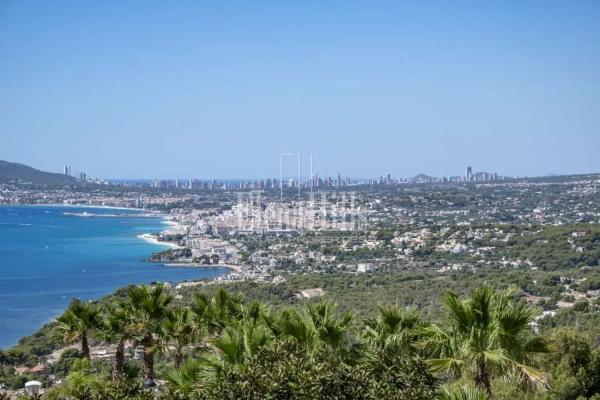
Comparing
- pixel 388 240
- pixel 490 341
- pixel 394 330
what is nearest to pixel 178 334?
pixel 394 330

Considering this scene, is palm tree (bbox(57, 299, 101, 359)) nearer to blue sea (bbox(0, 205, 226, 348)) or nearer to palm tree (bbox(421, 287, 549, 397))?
palm tree (bbox(421, 287, 549, 397))

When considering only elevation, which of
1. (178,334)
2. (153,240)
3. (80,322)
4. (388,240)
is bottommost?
(153,240)

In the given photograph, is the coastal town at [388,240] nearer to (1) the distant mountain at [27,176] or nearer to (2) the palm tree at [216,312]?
(2) the palm tree at [216,312]

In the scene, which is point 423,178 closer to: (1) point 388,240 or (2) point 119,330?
(1) point 388,240

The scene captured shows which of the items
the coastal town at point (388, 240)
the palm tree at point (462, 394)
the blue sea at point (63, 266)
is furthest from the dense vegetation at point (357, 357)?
the blue sea at point (63, 266)

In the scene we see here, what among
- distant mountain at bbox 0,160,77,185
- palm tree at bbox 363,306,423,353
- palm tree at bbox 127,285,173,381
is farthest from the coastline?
distant mountain at bbox 0,160,77,185

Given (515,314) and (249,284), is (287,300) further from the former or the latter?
(515,314)
